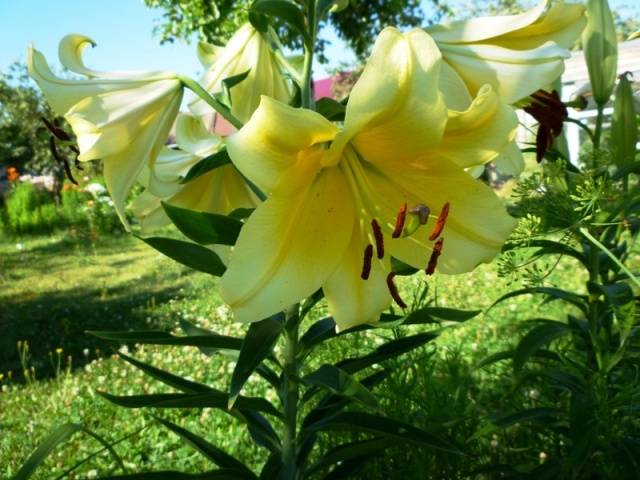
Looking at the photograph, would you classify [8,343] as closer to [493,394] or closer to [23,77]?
[493,394]

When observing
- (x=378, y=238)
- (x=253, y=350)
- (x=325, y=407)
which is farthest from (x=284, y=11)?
(x=325, y=407)

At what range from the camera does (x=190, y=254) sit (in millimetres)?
1031

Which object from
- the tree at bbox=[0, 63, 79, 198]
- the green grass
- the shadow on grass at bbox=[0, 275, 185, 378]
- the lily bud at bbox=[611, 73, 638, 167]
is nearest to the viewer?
the lily bud at bbox=[611, 73, 638, 167]

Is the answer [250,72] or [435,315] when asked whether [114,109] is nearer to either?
[250,72]

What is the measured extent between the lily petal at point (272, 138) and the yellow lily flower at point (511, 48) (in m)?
0.23

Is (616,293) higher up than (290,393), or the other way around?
(616,293)

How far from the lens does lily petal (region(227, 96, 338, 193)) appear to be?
0.70 meters

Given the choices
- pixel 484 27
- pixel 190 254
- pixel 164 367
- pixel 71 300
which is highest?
pixel 484 27

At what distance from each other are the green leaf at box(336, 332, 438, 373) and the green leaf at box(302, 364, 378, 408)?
13 cm

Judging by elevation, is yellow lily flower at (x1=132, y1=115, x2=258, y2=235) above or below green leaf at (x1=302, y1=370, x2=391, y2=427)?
above

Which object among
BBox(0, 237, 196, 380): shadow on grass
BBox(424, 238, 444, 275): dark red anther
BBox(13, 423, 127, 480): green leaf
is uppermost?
BBox(424, 238, 444, 275): dark red anther

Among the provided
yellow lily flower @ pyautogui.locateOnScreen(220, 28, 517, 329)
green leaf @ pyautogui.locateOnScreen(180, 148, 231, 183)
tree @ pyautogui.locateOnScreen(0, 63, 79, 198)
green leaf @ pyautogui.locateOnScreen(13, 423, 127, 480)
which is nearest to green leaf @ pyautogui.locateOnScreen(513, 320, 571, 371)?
yellow lily flower @ pyautogui.locateOnScreen(220, 28, 517, 329)

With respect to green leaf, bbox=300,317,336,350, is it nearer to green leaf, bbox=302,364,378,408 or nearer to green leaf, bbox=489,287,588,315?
green leaf, bbox=302,364,378,408

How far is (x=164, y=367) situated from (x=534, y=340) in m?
1.87
